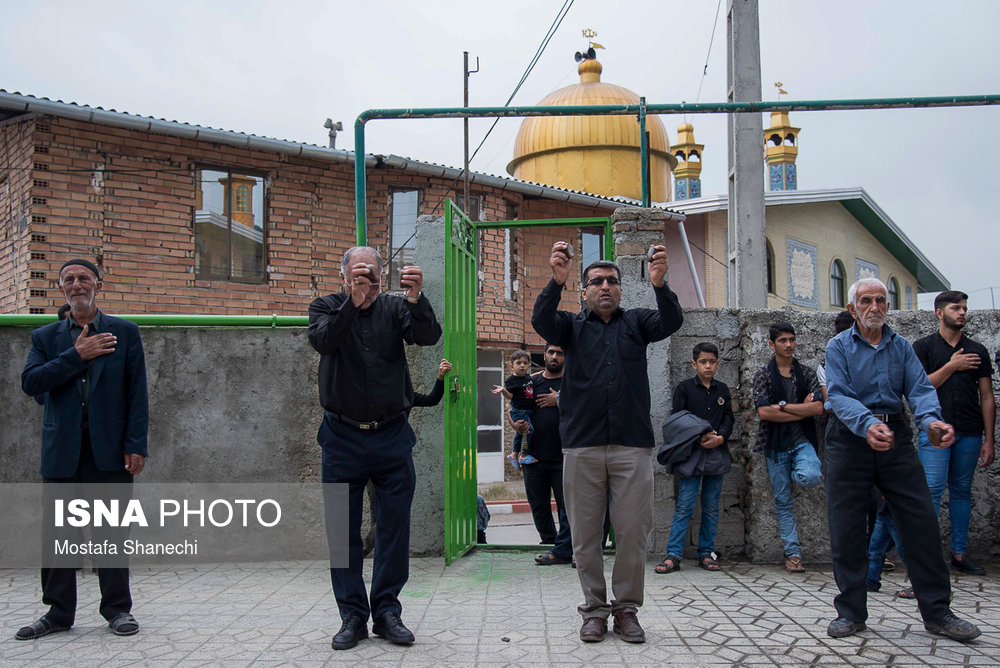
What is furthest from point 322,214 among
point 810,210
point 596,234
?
point 810,210

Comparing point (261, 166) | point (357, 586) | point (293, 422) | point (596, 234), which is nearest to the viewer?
point (357, 586)

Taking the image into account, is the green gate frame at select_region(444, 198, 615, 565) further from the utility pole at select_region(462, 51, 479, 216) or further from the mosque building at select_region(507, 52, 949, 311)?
the mosque building at select_region(507, 52, 949, 311)

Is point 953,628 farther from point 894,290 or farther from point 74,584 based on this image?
point 894,290

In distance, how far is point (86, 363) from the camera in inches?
183

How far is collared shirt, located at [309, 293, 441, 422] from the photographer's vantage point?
4441 millimetres

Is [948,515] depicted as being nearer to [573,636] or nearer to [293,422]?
[573,636]

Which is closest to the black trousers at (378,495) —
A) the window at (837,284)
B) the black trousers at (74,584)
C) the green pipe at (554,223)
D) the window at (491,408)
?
the black trousers at (74,584)

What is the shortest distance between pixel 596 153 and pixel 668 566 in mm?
19540

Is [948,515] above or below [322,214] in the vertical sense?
below

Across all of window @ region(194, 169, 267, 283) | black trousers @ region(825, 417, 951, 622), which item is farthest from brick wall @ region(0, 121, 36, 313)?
black trousers @ region(825, 417, 951, 622)

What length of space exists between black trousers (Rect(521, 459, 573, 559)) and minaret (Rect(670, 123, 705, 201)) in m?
27.0

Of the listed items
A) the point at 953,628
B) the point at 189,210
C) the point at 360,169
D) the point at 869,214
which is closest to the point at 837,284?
the point at 869,214

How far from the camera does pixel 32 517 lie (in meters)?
6.39

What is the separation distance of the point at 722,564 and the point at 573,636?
236 centimetres
